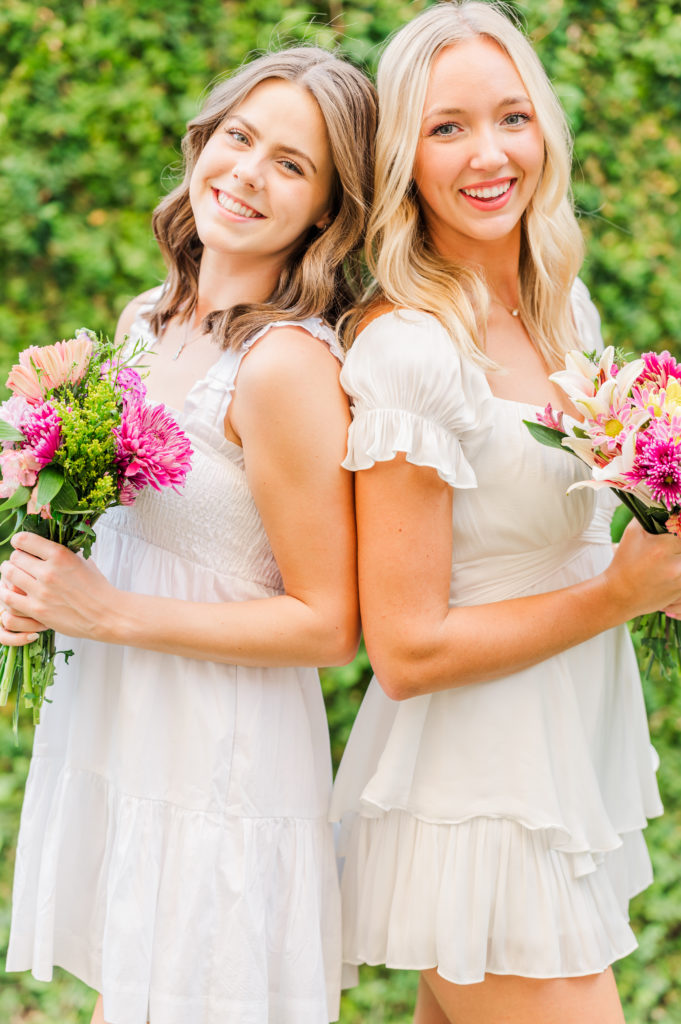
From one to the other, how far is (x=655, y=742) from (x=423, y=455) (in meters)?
2.27

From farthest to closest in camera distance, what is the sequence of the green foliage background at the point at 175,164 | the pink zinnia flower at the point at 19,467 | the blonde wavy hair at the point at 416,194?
1. the green foliage background at the point at 175,164
2. the blonde wavy hair at the point at 416,194
3. the pink zinnia flower at the point at 19,467

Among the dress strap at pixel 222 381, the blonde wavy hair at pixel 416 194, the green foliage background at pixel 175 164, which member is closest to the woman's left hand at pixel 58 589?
the dress strap at pixel 222 381

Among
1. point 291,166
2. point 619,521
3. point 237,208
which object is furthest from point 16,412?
point 619,521

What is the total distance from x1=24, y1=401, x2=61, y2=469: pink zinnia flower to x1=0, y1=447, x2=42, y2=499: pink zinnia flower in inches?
0.7

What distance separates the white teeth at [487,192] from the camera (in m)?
1.94

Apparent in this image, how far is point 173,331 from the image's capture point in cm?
221

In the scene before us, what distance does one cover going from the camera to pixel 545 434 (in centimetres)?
176

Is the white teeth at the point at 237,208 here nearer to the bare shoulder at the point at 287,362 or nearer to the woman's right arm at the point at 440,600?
the bare shoulder at the point at 287,362

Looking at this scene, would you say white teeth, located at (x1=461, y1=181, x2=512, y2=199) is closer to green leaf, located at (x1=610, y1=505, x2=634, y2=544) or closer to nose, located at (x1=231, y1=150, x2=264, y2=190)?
nose, located at (x1=231, y1=150, x2=264, y2=190)

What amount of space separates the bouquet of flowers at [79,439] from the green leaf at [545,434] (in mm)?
592

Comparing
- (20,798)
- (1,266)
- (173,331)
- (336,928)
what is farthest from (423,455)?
(20,798)

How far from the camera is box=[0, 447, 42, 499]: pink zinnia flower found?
1703mm

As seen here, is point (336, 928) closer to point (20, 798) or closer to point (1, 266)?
point (20, 798)

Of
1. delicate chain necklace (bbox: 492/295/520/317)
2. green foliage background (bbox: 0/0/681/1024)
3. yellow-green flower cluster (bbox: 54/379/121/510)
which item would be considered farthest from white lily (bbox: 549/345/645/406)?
green foliage background (bbox: 0/0/681/1024)
